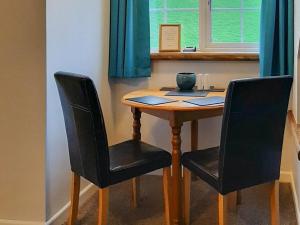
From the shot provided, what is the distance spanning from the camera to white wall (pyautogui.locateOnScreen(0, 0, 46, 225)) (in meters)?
2.00

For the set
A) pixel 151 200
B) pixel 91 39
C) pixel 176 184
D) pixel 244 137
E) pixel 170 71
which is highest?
pixel 91 39

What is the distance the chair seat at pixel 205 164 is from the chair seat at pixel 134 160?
0.37ft

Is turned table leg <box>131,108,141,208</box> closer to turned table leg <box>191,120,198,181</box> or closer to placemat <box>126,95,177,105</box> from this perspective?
placemat <box>126,95,177,105</box>

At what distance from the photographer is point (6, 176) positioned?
2109 mm

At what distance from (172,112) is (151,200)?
82 cm

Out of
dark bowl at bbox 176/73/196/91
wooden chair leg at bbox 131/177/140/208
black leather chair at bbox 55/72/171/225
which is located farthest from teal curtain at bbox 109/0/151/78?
black leather chair at bbox 55/72/171/225

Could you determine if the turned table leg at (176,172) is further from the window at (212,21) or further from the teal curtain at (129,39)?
the window at (212,21)

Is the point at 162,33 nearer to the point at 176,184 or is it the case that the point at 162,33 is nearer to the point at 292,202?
the point at 176,184

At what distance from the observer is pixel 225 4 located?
3049 mm

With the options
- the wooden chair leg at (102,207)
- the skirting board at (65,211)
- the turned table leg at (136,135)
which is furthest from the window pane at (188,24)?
the wooden chair leg at (102,207)

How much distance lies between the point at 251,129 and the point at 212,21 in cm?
153

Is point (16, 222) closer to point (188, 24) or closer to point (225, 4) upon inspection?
point (188, 24)

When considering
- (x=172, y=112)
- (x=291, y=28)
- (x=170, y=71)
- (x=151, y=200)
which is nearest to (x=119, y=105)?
(x=170, y=71)

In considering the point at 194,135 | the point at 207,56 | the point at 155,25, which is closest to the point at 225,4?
the point at 207,56
